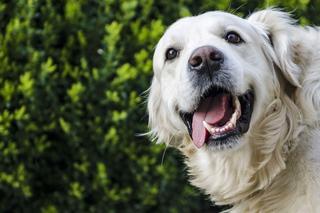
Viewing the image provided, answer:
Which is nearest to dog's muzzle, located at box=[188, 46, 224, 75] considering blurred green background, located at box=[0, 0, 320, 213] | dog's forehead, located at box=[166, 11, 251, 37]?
dog's forehead, located at box=[166, 11, 251, 37]

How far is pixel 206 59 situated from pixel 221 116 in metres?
0.31

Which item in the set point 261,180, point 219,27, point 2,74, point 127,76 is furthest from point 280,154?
point 2,74

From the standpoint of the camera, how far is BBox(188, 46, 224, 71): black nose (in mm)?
4156

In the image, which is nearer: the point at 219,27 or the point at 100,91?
the point at 219,27

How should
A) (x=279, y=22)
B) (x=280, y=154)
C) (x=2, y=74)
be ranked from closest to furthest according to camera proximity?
(x=280, y=154) → (x=279, y=22) → (x=2, y=74)

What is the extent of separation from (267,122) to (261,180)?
31 cm

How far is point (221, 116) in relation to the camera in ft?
13.9

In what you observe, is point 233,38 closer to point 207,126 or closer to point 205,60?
point 205,60

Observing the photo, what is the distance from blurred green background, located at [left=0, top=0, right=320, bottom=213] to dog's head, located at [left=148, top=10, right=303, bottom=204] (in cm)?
154

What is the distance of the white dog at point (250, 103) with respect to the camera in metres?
4.20

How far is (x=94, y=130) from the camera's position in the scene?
6145 millimetres

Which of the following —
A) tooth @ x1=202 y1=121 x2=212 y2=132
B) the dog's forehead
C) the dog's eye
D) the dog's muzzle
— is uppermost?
the dog's forehead

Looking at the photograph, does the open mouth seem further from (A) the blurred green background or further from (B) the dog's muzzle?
(A) the blurred green background

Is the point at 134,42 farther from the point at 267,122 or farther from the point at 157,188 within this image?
the point at 267,122
